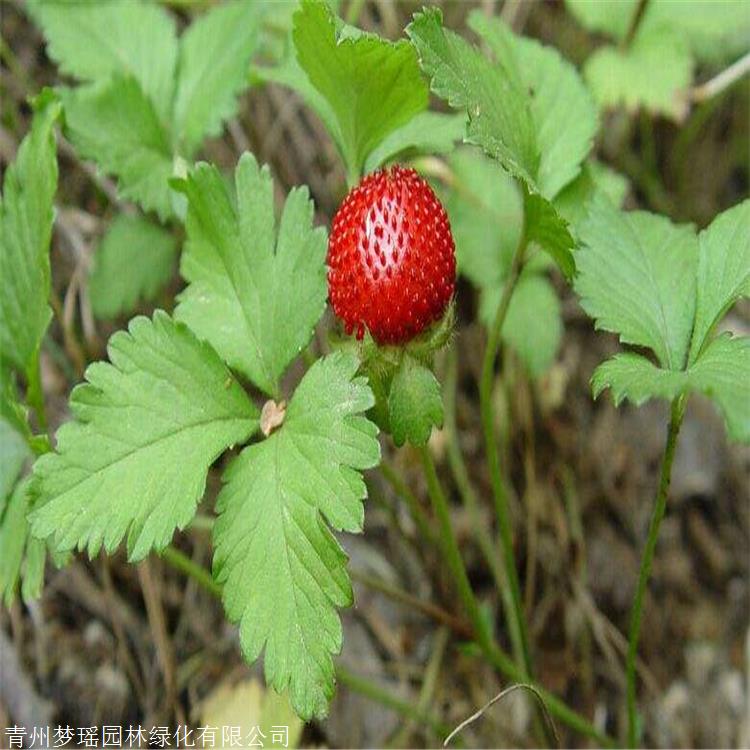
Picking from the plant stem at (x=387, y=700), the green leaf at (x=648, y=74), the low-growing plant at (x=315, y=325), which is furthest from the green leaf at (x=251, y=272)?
the green leaf at (x=648, y=74)

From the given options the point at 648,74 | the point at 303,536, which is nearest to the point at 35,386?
the point at 303,536

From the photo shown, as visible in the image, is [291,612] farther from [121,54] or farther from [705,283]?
[121,54]

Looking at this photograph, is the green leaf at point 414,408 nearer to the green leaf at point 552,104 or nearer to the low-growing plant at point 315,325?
the low-growing plant at point 315,325

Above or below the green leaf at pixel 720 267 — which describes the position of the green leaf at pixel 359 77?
above

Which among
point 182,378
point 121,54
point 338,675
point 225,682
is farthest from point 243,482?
point 121,54

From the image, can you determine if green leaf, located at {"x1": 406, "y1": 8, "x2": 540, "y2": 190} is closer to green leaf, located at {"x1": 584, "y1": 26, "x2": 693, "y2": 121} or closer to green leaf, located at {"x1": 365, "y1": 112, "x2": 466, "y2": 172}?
green leaf, located at {"x1": 365, "y1": 112, "x2": 466, "y2": 172}

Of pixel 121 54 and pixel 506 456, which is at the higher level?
pixel 121 54
